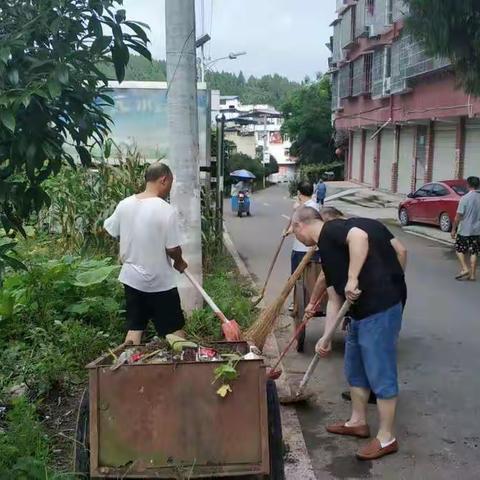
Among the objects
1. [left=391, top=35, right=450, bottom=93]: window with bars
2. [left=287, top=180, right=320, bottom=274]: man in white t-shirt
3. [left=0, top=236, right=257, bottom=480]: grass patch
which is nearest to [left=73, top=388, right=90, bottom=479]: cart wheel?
[left=0, top=236, right=257, bottom=480]: grass patch

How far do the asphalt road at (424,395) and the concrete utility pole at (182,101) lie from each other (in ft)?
6.38

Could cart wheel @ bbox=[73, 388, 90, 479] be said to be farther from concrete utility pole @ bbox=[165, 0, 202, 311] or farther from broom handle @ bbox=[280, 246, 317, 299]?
concrete utility pole @ bbox=[165, 0, 202, 311]

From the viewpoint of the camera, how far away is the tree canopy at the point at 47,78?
257cm

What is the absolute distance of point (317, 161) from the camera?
184ft

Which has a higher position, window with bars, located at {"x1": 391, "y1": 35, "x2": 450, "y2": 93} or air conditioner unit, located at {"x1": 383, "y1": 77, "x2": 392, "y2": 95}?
window with bars, located at {"x1": 391, "y1": 35, "x2": 450, "y2": 93}

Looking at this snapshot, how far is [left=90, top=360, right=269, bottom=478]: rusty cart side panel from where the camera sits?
3561 millimetres

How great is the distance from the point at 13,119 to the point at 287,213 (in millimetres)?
26533

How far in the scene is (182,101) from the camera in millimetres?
6961

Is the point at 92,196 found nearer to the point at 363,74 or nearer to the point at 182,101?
the point at 182,101

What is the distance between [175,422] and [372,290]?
62.2 inches

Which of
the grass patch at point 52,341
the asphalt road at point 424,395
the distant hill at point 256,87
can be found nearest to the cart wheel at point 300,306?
the asphalt road at point 424,395

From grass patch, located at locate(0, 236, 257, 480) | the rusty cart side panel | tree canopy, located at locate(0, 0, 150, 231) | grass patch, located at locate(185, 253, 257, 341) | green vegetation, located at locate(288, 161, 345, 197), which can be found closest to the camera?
tree canopy, located at locate(0, 0, 150, 231)

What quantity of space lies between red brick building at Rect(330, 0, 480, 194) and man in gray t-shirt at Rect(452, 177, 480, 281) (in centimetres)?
918

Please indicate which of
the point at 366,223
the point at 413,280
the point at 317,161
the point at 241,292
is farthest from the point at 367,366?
the point at 317,161
